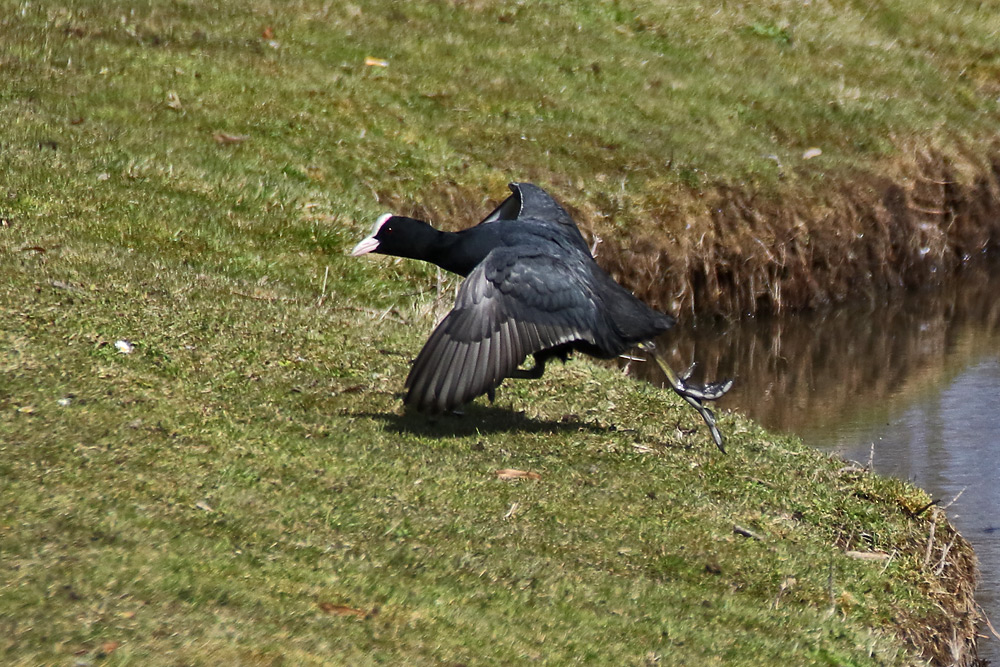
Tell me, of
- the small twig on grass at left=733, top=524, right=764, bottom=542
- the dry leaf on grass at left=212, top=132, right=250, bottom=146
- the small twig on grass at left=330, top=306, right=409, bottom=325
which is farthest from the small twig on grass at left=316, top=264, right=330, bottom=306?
the small twig on grass at left=733, top=524, right=764, bottom=542

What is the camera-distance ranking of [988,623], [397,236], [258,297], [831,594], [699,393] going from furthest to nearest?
[258,297]
[397,236]
[699,393]
[988,623]
[831,594]

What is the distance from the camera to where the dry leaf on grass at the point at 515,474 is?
8.51m

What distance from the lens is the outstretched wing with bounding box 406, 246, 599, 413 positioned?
26.5 ft

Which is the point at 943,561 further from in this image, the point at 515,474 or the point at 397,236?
the point at 397,236

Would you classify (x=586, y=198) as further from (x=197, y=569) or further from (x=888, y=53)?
(x=197, y=569)

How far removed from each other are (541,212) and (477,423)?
6.64 ft

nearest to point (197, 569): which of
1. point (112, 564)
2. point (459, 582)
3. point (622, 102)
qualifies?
point (112, 564)

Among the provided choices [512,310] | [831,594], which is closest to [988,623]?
[831,594]

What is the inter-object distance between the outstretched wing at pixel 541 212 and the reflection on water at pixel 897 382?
3.69 m

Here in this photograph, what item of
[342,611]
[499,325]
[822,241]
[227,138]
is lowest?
[342,611]

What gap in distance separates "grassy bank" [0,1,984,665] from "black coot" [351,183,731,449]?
2.18ft

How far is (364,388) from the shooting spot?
9773 millimetres

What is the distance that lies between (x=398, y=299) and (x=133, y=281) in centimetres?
274

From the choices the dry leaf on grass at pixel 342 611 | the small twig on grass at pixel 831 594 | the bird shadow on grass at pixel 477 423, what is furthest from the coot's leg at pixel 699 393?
the dry leaf on grass at pixel 342 611
